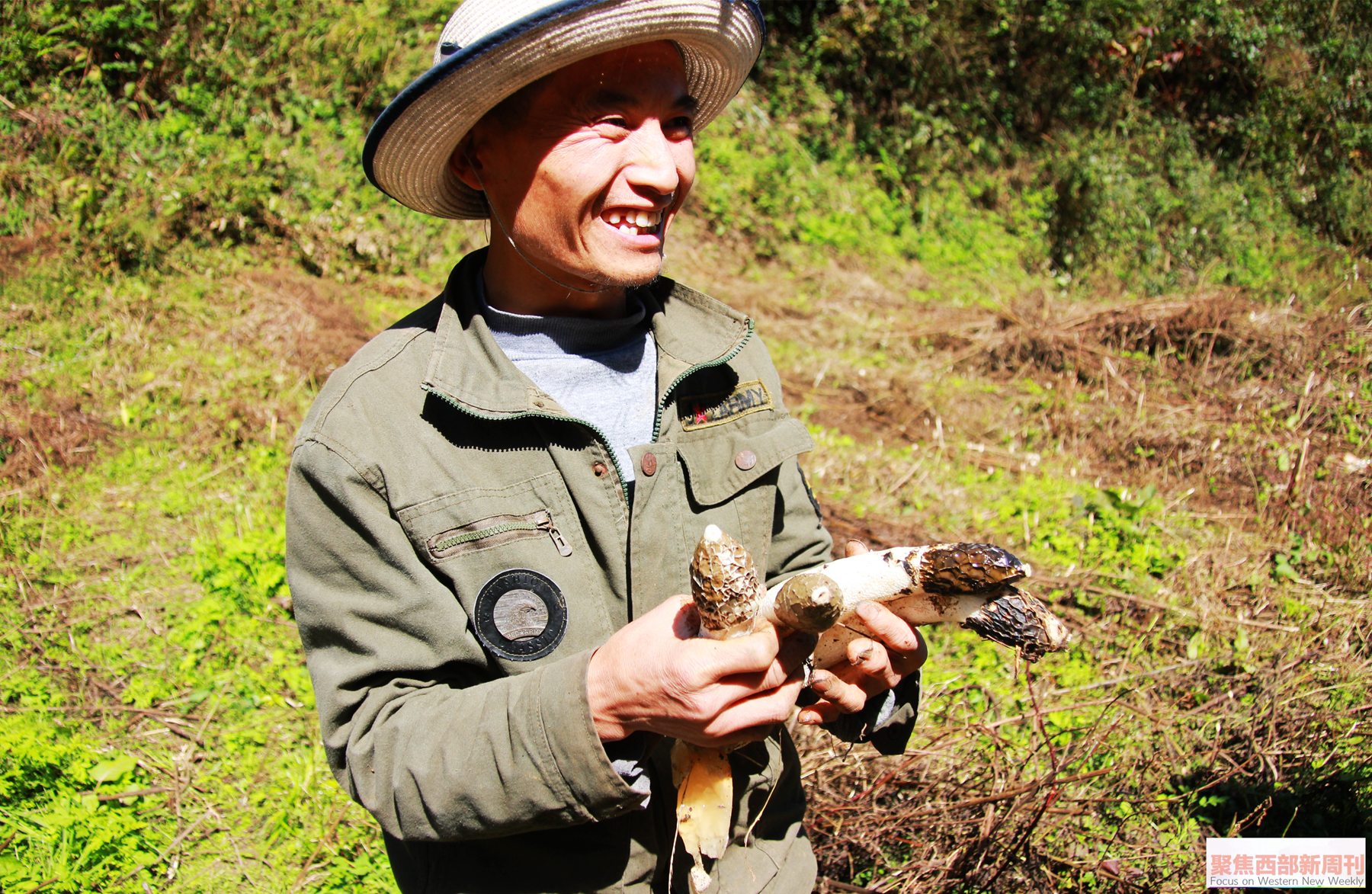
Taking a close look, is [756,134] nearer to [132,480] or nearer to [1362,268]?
[1362,268]

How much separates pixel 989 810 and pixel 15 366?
223 inches

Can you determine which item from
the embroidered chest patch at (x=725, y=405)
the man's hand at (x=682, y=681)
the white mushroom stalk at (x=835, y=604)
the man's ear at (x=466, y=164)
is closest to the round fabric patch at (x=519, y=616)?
the man's hand at (x=682, y=681)

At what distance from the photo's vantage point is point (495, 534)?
4.88 ft

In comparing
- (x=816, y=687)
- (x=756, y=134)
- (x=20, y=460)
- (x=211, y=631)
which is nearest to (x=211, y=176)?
(x=20, y=460)

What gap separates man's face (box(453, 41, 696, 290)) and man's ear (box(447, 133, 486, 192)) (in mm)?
A: 67

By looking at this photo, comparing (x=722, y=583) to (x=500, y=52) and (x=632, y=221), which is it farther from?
(x=500, y=52)

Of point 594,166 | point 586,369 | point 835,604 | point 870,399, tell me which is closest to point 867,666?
point 835,604

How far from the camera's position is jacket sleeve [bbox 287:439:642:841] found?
129 centimetres

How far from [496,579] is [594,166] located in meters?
0.80

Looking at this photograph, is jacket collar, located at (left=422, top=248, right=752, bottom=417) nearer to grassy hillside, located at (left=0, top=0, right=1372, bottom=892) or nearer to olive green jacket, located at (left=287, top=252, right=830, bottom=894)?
olive green jacket, located at (left=287, top=252, right=830, bottom=894)

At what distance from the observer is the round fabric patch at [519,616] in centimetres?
145

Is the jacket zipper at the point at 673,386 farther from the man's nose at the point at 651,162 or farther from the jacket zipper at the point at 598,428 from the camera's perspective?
the man's nose at the point at 651,162

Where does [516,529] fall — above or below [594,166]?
below

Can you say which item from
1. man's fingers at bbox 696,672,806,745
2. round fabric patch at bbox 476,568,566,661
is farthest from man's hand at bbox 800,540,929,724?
round fabric patch at bbox 476,568,566,661
